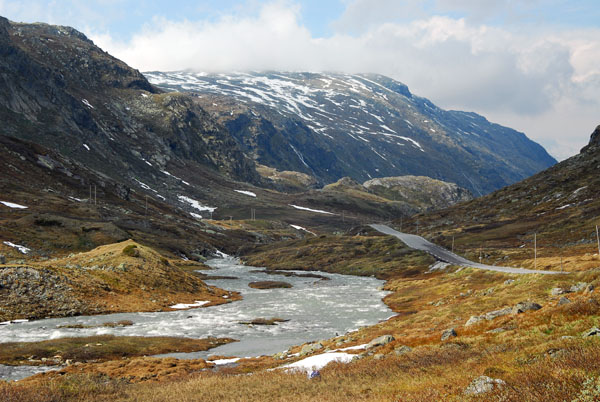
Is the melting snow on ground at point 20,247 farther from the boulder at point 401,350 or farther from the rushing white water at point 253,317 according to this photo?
the boulder at point 401,350

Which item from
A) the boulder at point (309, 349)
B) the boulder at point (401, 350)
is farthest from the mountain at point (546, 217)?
the boulder at point (401, 350)

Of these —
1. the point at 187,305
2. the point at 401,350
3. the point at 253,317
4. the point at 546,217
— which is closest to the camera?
the point at 401,350

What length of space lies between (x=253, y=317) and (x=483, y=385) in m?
52.5

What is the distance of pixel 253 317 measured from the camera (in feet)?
209

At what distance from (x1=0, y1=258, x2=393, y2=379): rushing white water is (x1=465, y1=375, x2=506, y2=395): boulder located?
98.4 feet

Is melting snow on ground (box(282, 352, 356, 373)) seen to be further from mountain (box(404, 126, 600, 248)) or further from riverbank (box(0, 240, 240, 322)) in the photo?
mountain (box(404, 126, 600, 248))

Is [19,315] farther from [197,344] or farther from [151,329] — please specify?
[197,344]

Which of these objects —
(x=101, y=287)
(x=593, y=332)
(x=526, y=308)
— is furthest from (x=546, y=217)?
(x=593, y=332)

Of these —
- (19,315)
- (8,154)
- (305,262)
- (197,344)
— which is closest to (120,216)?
(8,154)

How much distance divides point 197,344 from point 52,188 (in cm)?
15247

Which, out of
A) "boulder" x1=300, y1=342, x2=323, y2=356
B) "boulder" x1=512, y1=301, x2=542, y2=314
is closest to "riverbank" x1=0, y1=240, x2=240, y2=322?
"boulder" x1=300, y1=342, x2=323, y2=356

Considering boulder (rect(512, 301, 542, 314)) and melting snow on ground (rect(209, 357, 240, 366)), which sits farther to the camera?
melting snow on ground (rect(209, 357, 240, 366))

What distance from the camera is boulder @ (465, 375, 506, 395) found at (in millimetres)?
13414

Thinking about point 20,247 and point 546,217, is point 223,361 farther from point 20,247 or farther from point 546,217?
point 546,217
